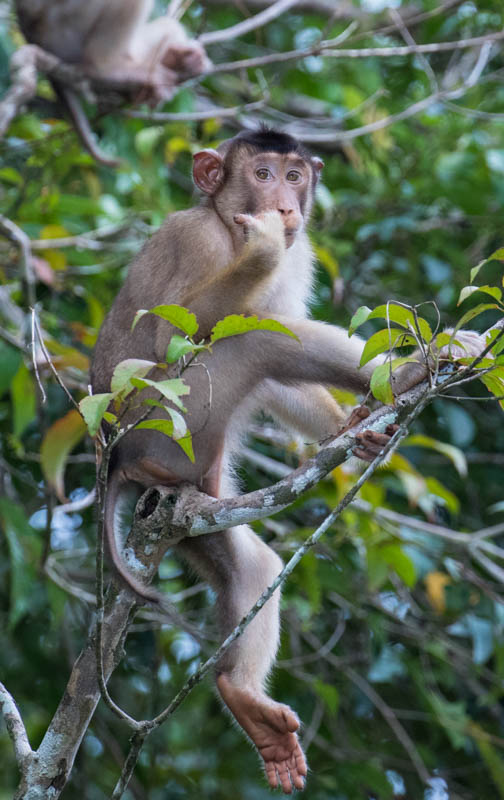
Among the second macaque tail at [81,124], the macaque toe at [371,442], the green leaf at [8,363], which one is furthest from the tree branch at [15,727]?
the second macaque tail at [81,124]

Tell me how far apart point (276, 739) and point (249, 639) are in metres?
0.44

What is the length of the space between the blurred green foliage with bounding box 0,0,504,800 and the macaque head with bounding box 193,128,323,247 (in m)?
1.00

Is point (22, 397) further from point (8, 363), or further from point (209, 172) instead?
point (209, 172)

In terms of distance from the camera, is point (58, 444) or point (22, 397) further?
point (22, 397)

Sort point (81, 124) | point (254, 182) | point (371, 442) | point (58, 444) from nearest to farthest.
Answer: point (371, 442)
point (254, 182)
point (58, 444)
point (81, 124)

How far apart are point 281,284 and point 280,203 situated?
1.24 feet

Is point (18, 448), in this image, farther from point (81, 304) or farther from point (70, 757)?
point (70, 757)

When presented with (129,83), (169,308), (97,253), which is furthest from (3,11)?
(169,308)

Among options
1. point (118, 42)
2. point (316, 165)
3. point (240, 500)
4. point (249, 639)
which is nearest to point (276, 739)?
point (249, 639)

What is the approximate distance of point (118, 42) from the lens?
25.9 ft

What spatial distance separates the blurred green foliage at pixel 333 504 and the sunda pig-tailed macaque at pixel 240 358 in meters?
0.79

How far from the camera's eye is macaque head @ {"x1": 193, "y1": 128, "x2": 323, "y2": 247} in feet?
14.3

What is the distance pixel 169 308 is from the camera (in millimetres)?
Answer: 2742

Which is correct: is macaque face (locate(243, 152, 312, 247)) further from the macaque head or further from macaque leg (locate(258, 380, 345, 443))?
macaque leg (locate(258, 380, 345, 443))
